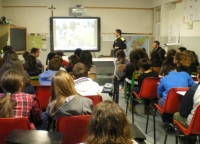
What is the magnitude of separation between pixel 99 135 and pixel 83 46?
792cm

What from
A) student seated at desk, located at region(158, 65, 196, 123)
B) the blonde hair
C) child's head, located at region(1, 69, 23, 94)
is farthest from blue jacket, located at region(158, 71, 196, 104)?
child's head, located at region(1, 69, 23, 94)

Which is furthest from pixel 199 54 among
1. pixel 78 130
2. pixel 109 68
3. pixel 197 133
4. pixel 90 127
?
pixel 90 127

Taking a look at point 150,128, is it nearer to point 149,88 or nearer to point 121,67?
point 149,88

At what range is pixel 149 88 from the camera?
3539 millimetres

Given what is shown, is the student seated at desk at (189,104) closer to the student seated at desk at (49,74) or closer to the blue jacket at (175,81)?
the blue jacket at (175,81)

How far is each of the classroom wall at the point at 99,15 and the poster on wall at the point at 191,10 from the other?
2.27 m

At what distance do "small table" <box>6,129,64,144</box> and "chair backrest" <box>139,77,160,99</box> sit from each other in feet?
7.43

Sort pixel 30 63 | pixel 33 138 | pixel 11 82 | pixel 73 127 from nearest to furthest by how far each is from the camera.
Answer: pixel 33 138 < pixel 73 127 < pixel 11 82 < pixel 30 63

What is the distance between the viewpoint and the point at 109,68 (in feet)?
22.6

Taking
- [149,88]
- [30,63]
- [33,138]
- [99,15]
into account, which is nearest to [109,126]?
[33,138]

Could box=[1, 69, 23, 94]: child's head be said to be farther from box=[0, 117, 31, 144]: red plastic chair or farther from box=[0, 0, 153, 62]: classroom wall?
box=[0, 0, 153, 62]: classroom wall

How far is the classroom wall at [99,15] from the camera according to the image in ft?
27.9

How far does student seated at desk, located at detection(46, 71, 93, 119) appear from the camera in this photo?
2066mm

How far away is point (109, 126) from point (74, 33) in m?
7.98
